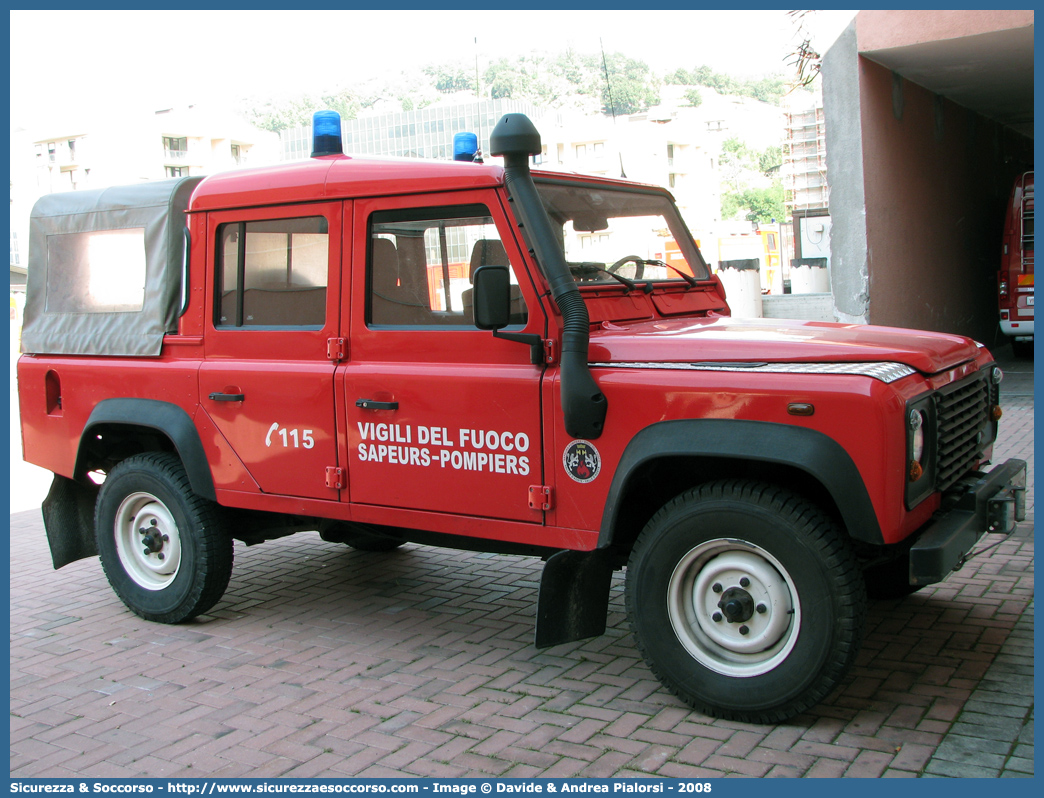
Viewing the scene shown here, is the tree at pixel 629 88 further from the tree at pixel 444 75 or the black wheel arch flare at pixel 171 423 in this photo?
the black wheel arch flare at pixel 171 423

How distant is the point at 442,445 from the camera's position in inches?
163

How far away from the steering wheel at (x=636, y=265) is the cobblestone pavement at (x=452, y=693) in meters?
1.77

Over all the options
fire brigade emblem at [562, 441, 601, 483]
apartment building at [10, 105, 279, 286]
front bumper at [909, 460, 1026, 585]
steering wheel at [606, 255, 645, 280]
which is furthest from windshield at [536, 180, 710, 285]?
apartment building at [10, 105, 279, 286]

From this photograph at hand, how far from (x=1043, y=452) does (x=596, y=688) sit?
12.7 feet

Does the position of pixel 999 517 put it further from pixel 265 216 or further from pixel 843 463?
pixel 265 216

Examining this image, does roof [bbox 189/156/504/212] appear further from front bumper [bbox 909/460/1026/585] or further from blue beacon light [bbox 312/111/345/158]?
front bumper [bbox 909/460/1026/585]

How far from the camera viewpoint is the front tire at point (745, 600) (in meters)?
3.37

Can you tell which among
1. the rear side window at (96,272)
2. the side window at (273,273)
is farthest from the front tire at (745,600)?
the rear side window at (96,272)

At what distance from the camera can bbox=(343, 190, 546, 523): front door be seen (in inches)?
156

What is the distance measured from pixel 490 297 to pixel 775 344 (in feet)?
3.59

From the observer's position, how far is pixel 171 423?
4.95m

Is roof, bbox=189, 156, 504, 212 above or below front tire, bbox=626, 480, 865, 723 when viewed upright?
above

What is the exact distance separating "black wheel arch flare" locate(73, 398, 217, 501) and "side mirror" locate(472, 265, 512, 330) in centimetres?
200

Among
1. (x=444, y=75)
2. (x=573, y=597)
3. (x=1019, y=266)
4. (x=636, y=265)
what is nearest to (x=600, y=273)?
(x=636, y=265)
